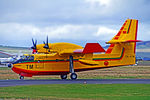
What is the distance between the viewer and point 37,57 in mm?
45688

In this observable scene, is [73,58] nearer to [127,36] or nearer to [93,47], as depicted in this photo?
[93,47]

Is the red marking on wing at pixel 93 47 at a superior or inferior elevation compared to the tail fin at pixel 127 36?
inferior

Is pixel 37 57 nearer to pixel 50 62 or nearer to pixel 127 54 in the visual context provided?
pixel 50 62

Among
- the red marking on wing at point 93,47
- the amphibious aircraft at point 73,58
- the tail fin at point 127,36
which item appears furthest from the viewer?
the tail fin at point 127,36

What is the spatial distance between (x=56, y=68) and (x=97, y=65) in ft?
17.3

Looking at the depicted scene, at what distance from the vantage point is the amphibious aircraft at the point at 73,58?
44.6 meters

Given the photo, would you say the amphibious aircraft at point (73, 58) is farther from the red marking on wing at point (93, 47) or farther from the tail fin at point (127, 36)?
the red marking on wing at point (93, 47)

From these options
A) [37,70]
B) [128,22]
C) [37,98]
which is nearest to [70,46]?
[37,70]

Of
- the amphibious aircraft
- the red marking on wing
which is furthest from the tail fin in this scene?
the red marking on wing

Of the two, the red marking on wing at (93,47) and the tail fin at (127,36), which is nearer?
the red marking on wing at (93,47)

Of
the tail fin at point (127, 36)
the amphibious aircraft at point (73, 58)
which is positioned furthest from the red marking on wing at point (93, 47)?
the tail fin at point (127, 36)

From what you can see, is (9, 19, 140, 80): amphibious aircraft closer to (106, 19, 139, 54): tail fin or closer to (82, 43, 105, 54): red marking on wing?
(106, 19, 139, 54): tail fin

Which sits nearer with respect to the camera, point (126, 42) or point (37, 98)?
point (37, 98)

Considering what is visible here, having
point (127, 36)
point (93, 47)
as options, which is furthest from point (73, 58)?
point (127, 36)
